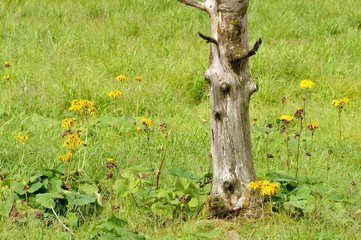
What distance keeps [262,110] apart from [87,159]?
2109mm

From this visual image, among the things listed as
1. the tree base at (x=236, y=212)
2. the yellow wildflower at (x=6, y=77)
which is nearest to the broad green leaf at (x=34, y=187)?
the tree base at (x=236, y=212)

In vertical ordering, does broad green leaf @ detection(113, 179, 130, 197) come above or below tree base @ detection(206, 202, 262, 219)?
above

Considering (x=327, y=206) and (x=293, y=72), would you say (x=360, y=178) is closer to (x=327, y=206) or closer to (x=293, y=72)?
(x=327, y=206)

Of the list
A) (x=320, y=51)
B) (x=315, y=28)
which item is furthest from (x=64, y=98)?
(x=315, y=28)

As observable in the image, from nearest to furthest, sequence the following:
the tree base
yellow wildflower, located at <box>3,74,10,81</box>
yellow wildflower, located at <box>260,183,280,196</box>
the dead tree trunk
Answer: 1. yellow wildflower, located at <box>260,183,280,196</box>
2. the dead tree trunk
3. the tree base
4. yellow wildflower, located at <box>3,74,10,81</box>

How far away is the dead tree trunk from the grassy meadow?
0.57 feet

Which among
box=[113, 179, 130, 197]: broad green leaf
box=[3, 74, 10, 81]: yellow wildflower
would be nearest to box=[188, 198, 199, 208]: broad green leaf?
box=[113, 179, 130, 197]: broad green leaf

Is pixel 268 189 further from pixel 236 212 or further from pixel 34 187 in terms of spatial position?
pixel 34 187

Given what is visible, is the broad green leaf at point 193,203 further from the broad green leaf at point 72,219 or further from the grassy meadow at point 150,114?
the broad green leaf at point 72,219

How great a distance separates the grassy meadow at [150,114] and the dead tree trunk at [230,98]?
0.57ft

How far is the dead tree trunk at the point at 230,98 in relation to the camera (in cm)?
398

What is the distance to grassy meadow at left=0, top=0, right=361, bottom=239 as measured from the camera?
4.07 meters

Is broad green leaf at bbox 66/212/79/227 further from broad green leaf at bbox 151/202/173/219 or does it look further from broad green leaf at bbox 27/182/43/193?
broad green leaf at bbox 151/202/173/219

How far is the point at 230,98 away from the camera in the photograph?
4020mm
